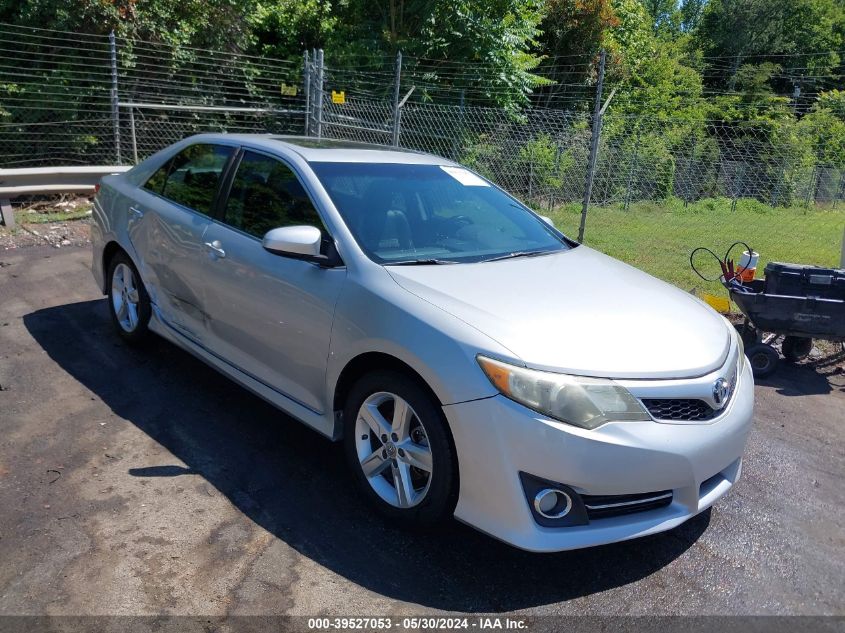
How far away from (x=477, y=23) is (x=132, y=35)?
21.5 feet

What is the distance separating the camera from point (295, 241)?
3.48m

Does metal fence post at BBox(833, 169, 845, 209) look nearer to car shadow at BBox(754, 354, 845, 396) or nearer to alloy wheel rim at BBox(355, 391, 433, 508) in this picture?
car shadow at BBox(754, 354, 845, 396)

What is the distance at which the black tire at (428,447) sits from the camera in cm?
299

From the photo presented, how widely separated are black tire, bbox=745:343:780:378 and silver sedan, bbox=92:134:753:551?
83.4 inches

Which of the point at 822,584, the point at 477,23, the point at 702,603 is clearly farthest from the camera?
the point at 477,23

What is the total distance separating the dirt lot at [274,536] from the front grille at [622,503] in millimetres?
336

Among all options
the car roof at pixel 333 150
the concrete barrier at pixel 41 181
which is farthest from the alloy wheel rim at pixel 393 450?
the concrete barrier at pixel 41 181

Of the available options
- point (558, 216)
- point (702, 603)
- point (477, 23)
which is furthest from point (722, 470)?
point (477, 23)

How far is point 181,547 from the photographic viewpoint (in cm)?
310

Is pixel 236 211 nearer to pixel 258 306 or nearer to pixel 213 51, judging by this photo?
pixel 258 306

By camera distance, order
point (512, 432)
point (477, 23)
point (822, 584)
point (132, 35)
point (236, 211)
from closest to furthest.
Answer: point (512, 432)
point (822, 584)
point (236, 211)
point (132, 35)
point (477, 23)

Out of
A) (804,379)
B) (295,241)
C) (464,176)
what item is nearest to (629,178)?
(804,379)

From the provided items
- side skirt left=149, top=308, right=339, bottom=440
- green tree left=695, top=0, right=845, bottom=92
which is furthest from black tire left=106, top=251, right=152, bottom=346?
green tree left=695, top=0, right=845, bottom=92

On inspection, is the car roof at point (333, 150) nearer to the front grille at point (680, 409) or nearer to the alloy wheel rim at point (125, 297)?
the alloy wheel rim at point (125, 297)
